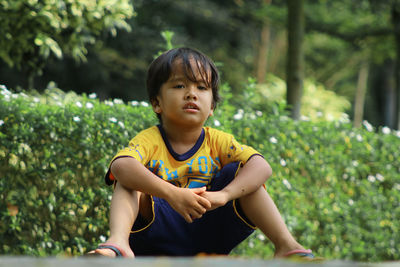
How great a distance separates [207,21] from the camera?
1677 centimetres

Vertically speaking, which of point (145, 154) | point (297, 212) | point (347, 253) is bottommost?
point (347, 253)

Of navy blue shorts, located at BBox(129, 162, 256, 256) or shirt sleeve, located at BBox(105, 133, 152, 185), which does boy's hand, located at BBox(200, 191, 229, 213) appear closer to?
navy blue shorts, located at BBox(129, 162, 256, 256)

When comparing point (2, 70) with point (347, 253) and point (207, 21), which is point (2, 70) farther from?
point (347, 253)

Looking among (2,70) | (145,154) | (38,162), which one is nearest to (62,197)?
(38,162)

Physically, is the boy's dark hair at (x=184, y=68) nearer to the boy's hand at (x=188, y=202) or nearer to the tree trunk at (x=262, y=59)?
the boy's hand at (x=188, y=202)

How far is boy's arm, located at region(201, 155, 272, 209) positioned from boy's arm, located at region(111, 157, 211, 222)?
0.06 metres

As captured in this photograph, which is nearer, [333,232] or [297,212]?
[297,212]

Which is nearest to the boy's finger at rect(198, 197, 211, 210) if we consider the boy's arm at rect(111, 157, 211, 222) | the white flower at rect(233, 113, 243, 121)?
the boy's arm at rect(111, 157, 211, 222)

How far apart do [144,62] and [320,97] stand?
500 cm

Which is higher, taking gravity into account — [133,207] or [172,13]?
[172,13]

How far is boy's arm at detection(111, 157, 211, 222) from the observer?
79.8 inches

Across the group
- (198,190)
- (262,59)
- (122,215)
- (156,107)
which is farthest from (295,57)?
(262,59)

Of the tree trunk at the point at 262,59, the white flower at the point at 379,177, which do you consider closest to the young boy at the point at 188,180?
the white flower at the point at 379,177

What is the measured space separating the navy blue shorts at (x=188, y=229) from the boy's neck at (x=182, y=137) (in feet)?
0.73
